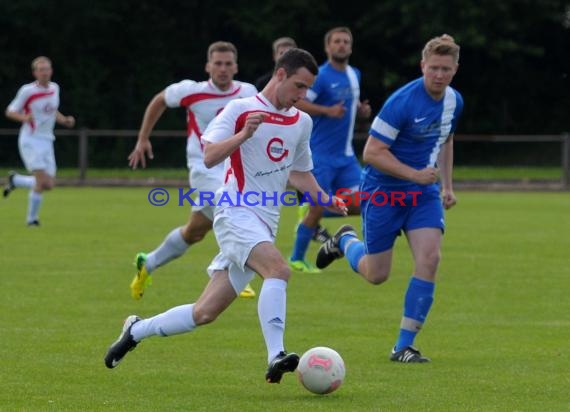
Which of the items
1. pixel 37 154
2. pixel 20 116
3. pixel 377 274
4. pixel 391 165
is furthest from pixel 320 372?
pixel 20 116

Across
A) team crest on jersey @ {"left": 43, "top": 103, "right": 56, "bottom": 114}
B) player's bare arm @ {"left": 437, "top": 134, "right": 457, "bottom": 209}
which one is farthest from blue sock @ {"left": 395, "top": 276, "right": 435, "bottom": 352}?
team crest on jersey @ {"left": 43, "top": 103, "right": 56, "bottom": 114}

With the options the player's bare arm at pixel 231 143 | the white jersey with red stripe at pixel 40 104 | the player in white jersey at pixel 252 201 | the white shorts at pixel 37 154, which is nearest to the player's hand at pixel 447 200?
the player in white jersey at pixel 252 201

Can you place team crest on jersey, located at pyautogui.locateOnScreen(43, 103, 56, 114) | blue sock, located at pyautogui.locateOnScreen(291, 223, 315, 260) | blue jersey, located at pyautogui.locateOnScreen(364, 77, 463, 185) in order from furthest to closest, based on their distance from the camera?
team crest on jersey, located at pyautogui.locateOnScreen(43, 103, 56, 114) → blue sock, located at pyautogui.locateOnScreen(291, 223, 315, 260) → blue jersey, located at pyautogui.locateOnScreen(364, 77, 463, 185)

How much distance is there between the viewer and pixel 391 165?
828 cm

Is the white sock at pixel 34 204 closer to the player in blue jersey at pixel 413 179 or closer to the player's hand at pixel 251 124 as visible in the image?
the player in blue jersey at pixel 413 179

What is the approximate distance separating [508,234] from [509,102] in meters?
24.2

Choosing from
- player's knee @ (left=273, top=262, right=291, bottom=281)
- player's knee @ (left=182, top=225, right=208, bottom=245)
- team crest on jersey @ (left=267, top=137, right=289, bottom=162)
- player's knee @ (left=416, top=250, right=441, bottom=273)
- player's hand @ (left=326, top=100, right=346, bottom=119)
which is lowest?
player's knee @ (left=182, top=225, right=208, bottom=245)

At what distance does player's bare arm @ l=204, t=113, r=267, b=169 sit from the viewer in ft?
22.7

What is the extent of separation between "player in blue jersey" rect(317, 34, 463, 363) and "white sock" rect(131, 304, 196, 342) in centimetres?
151

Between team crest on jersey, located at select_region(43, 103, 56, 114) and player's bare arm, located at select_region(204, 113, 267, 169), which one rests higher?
player's bare arm, located at select_region(204, 113, 267, 169)

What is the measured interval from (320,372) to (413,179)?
1.75 m

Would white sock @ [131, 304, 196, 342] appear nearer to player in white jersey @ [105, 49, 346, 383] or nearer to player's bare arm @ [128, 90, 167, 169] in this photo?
player in white jersey @ [105, 49, 346, 383]

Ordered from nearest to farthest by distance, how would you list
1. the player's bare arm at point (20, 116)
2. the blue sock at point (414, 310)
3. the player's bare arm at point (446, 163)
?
the blue sock at point (414, 310)
the player's bare arm at point (446, 163)
the player's bare arm at point (20, 116)

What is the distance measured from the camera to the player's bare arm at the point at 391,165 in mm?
8125
